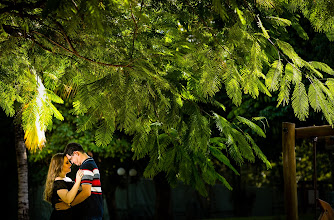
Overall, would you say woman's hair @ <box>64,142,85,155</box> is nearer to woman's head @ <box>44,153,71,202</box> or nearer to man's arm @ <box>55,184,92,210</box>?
woman's head @ <box>44,153,71,202</box>

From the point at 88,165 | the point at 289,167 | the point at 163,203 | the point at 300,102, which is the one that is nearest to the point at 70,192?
the point at 88,165

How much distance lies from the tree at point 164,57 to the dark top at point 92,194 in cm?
108

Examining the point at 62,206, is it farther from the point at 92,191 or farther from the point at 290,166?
the point at 290,166

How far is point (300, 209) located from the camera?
26.2 meters

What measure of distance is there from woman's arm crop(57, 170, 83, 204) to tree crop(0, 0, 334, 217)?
1162 millimetres

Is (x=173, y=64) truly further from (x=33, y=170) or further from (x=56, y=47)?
(x=33, y=170)

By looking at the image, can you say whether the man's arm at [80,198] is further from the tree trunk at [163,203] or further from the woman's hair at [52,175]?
the tree trunk at [163,203]

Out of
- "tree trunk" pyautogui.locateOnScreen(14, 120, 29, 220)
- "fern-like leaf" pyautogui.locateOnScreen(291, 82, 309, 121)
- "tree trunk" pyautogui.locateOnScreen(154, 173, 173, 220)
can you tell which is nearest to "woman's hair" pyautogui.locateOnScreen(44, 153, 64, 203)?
"fern-like leaf" pyautogui.locateOnScreen(291, 82, 309, 121)

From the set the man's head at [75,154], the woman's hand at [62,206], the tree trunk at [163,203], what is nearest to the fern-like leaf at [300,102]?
the man's head at [75,154]

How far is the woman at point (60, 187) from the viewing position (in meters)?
6.17

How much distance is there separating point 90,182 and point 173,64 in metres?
1.97

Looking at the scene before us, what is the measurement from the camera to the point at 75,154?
6344mm

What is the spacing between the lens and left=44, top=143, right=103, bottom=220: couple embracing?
20.0 ft

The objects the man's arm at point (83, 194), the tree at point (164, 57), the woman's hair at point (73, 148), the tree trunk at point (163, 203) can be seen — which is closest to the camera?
the tree at point (164, 57)
